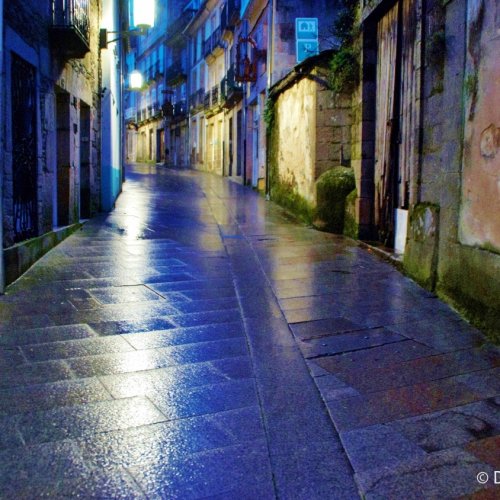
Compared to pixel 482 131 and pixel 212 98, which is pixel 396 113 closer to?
pixel 482 131

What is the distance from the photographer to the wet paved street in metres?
2.30

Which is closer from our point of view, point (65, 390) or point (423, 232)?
point (65, 390)

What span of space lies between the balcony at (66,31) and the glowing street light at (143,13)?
14.6 ft

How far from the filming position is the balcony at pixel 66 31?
279 inches

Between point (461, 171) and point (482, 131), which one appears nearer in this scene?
point (482, 131)

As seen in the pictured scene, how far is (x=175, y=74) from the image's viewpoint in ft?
120

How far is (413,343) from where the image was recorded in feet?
12.9

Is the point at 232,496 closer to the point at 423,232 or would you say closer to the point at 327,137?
the point at 423,232

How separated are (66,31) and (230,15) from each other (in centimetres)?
1752

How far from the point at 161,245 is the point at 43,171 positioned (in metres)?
1.78

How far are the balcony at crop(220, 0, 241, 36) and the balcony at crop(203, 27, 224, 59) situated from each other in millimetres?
1349

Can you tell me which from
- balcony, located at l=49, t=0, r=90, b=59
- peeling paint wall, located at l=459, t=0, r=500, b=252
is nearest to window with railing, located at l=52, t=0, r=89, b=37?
balcony, located at l=49, t=0, r=90, b=59

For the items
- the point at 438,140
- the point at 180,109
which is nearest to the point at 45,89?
the point at 438,140

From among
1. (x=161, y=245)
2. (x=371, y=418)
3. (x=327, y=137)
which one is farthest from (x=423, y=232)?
(x=327, y=137)
